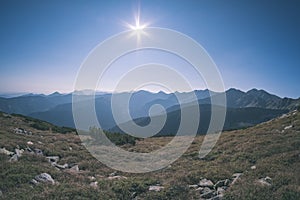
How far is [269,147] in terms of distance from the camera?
1905 centimetres

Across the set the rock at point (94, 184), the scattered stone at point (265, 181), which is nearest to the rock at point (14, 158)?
the rock at point (94, 184)

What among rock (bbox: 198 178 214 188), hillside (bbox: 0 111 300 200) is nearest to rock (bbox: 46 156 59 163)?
hillside (bbox: 0 111 300 200)

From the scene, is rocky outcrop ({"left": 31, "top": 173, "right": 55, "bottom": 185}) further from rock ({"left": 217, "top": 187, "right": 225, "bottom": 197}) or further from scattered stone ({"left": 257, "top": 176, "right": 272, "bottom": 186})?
scattered stone ({"left": 257, "top": 176, "right": 272, "bottom": 186})

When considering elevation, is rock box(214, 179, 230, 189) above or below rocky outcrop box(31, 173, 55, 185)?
above

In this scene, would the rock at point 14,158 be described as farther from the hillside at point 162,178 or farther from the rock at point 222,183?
the rock at point 222,183

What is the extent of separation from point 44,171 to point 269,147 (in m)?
15.7

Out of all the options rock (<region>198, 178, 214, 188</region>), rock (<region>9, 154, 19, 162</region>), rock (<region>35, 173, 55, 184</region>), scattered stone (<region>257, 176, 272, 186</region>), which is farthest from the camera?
rock (<region>9, 154, 19, 162</region>)

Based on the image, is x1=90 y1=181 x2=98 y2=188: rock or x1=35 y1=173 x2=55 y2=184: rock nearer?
x1=35 y1=173 x2=55 y2=184: rock

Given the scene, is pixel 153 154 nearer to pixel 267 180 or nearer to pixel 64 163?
pixel 64 163

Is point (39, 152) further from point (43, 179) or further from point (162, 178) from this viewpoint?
point (162, 178)

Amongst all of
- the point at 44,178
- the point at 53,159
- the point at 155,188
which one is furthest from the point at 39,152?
the point at 155,188

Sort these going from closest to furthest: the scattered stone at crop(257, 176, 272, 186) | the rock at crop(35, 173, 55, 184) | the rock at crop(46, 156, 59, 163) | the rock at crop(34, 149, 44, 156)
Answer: the scattered stone at crop(257, 176, 272, 186) < the rock at crop(35, 173, 55, 184) < the rock at crop(46, 156, 59, 163) < the rock at crop(34, 149, 44, 156)

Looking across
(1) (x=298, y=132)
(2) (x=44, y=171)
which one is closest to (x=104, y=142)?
(2) (x=44, y=171)

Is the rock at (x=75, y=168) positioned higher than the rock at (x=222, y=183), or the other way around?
the rock at (x=222, y=183)
